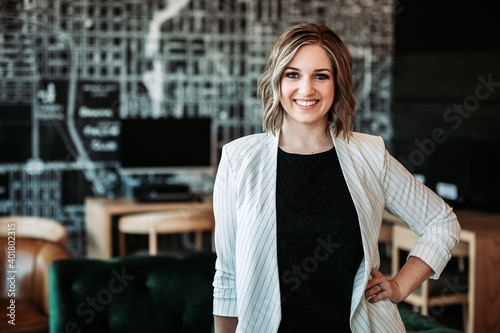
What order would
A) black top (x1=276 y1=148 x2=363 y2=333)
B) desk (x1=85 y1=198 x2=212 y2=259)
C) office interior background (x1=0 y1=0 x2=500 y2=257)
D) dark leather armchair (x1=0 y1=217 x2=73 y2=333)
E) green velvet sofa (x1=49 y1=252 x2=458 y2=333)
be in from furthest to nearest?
office interior background (x1=0 y1=0 x2=500 y2=257) < desk (x1=85 y1=198 x2=212 y2=259) < dark leather armchair (x1=0 y1=217 x2=73 y2=333) < green velvet sofa (x1=49 y1=252 x2=458 y2=333) < black top (x1=276 y1=148 x2=363 y2=333)

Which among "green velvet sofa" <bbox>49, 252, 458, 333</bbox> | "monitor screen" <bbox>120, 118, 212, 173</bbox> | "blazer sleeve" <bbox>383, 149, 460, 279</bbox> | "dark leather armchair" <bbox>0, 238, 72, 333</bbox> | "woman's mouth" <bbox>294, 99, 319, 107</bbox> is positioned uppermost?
"woman's mouth" <bbox>294, 99, 319, 107</bbox>

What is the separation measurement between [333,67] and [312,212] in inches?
13.8

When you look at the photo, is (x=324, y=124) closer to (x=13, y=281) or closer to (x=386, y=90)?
(x=13, y=281)

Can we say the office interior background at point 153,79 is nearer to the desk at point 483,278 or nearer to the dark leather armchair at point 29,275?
the desk at point 483,278

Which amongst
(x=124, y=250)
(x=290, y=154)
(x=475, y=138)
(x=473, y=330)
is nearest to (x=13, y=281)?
(x=124, y=250)

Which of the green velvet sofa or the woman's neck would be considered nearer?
the woman's neck

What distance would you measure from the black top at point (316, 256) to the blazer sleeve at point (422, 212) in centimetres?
15

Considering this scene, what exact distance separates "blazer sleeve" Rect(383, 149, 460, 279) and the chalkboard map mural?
151 inches

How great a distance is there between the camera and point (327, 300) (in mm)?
1396

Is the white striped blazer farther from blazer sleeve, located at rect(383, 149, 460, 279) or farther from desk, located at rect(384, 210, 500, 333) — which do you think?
desk, located at rect(384, 210, 500, 333)

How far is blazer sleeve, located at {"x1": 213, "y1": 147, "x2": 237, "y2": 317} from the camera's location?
146 cm

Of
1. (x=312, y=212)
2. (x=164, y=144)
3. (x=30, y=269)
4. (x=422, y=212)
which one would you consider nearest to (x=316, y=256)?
(x=312, y=212)

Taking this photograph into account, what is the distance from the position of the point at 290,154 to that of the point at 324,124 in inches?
4.6

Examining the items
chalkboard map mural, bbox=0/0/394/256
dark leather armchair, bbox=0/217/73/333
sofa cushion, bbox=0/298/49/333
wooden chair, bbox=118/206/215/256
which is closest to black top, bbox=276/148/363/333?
sofa cushion, bbox=0/298/49/333
